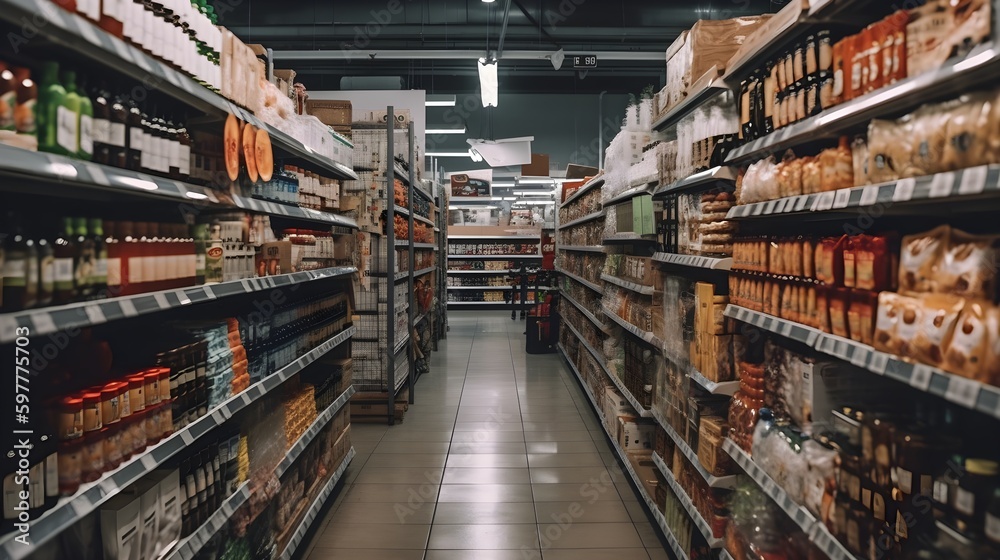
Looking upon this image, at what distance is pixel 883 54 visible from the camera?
149cm

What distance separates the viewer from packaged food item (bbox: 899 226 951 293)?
1.34 metres

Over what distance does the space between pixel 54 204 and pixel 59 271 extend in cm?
82

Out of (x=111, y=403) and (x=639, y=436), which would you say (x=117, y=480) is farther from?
(x=639, y=436)

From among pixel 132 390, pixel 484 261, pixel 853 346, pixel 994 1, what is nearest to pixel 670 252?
pixel 853 346

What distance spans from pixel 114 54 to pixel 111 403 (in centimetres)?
91

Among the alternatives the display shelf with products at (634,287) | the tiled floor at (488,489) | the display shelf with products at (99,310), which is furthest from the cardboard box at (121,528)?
the display shelf with products at (634,287)

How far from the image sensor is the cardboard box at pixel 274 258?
2.53 meters

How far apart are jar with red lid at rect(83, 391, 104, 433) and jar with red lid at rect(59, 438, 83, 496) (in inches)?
2.0

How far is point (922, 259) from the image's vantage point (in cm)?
138

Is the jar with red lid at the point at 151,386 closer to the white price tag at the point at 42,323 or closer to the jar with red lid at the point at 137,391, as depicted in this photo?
the jar with red lid at the point at 137,391

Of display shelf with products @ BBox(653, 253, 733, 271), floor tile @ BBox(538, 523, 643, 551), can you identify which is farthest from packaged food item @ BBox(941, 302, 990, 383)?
floor tile @ BBox(538, 523, 643, 551)

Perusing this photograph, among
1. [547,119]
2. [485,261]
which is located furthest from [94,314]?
[547,119]

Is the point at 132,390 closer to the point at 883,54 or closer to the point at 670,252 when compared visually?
the point at 883,54

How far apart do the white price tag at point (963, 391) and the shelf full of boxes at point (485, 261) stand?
13844 millimetres
